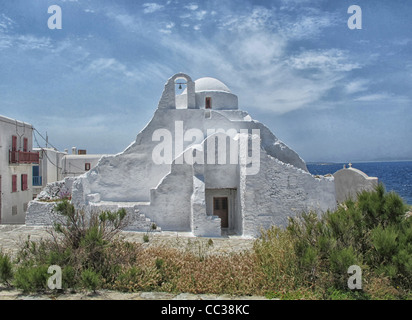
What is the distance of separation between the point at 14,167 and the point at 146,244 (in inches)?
525

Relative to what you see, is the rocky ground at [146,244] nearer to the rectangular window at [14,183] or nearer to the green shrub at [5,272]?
the green shrub at [5,272]

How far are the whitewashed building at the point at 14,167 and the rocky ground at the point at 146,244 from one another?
5.53m

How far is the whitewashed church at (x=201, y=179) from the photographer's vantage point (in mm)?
13039

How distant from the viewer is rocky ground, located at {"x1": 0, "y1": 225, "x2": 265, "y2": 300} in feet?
17.7

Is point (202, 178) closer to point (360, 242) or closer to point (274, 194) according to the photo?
point (274, 194)

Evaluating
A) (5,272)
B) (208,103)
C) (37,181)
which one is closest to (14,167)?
(37,181)

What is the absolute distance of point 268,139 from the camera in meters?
17.0

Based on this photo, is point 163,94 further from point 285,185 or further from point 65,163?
point 65,163

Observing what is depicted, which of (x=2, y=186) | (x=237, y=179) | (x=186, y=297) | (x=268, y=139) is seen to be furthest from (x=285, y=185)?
(x=2, y=186)

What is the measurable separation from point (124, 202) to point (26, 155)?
29.4 feet

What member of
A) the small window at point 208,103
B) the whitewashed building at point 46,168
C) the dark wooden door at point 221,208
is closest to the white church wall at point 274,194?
the dark wooden door at point 221,208

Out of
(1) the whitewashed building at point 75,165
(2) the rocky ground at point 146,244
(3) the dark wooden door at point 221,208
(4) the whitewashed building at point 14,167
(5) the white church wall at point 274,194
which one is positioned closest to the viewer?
(2) the rocky ground at point 146,244

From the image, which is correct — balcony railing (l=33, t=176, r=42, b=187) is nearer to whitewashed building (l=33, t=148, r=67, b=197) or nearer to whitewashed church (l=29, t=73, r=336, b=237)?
whitewashed building (l=33, t=148, r=67, b=197)

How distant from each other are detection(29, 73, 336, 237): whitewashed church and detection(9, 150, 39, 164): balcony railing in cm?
659
